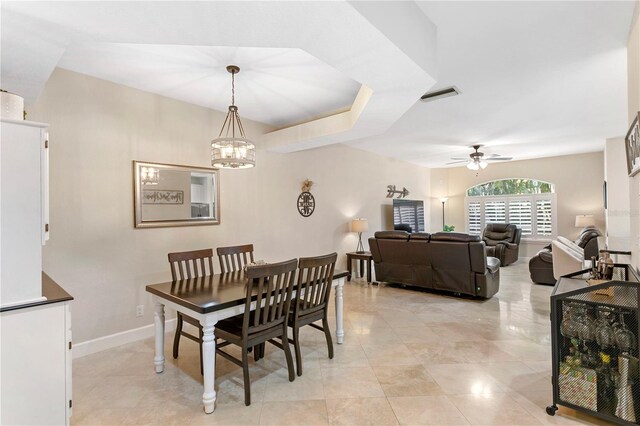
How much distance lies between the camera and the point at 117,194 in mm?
3264

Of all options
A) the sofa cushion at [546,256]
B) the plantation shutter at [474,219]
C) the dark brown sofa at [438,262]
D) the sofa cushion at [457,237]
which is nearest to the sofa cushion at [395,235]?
the dark brown sofa at [438,262]

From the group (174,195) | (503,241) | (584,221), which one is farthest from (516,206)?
(174,195)

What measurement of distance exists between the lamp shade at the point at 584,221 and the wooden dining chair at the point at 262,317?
25.5 ft

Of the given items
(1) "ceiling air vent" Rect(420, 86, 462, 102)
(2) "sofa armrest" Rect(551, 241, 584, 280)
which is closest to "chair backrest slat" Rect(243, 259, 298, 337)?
(1) "ceiling air vent" Rect(420, 86, 462, 102)

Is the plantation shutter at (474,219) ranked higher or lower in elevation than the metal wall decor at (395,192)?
lower

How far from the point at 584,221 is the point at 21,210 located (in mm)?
9365

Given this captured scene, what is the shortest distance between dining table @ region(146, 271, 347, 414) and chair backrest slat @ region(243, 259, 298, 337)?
0.44 feet

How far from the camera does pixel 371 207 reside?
23.0 feet

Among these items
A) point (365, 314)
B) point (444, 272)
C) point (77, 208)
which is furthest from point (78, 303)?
point (444, 272)

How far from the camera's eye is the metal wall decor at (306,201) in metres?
5.36

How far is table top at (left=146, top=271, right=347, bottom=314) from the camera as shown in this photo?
2166 millimetres

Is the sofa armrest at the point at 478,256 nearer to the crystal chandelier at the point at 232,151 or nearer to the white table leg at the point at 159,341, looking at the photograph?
the crystal chandelier at the point at 232,151

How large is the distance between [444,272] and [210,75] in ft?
13.7

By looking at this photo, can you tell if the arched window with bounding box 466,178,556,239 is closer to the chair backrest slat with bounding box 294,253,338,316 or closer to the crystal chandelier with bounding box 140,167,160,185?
the chair backrest slat with bounding box 294,253,338,316
